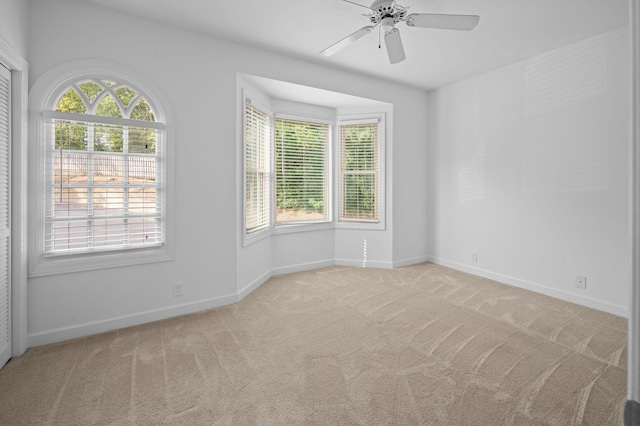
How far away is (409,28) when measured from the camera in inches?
129

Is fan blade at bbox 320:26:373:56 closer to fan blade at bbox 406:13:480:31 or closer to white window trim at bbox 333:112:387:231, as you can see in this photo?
fan blade at bbox 406:13:480:31

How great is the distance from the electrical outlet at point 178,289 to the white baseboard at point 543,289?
3792 mm

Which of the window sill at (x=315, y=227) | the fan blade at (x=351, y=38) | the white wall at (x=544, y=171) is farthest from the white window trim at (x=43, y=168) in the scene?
the white wall at (x=544, y=171)

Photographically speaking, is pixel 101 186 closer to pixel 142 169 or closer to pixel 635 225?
pixel 142 169

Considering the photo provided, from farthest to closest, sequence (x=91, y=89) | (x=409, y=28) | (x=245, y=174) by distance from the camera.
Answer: (x=245, y=174), (x=409, y=28), (x=91, y=89)

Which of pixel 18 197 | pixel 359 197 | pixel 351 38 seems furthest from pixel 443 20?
pixel 18 197

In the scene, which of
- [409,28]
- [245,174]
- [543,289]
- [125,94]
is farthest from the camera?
[543,289]

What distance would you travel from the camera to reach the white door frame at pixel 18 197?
8.16ft

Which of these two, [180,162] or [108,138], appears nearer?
[108,138]

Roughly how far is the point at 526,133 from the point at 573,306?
2.01 meters

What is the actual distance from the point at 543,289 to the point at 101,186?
188 inches

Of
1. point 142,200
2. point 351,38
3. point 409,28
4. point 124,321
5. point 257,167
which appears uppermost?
point 409,28

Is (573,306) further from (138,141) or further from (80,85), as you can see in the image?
(80,85)

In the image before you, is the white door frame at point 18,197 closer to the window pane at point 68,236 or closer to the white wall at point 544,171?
the window pane at point 68,236
